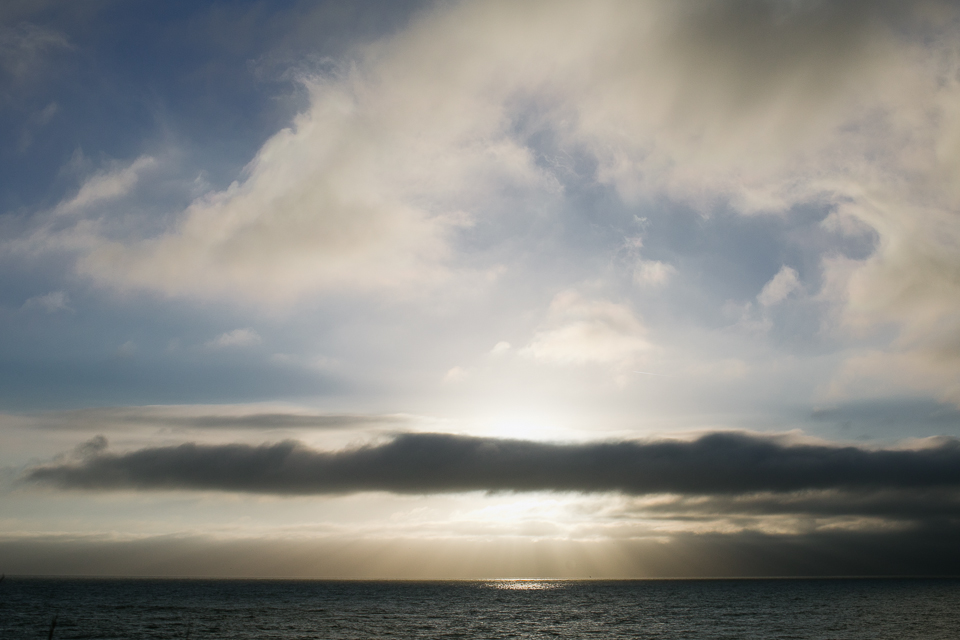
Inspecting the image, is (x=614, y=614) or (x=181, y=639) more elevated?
(x=181, y=639)

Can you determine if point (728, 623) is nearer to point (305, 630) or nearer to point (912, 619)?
point (912, 619)

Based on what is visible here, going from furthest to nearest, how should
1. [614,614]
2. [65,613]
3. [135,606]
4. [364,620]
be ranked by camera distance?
[135,606]
[614,614]
[65,613]
[364,620]

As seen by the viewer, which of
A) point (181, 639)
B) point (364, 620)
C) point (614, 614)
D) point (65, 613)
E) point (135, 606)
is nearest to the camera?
point (181, 639)

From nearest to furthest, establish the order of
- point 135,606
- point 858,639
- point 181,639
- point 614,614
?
point 181,639
point 858,639
point 614,614
point 135,606

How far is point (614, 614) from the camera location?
15112cm

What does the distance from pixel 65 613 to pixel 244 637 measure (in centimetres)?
7102

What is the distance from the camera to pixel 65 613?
134625 millimetres

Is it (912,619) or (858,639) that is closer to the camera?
(858,639)

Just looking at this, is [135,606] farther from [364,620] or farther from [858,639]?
[858,639]

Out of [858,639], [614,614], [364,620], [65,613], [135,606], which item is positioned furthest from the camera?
[135,606]

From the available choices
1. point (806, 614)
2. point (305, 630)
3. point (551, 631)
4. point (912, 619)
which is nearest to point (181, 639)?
point (305, 630)

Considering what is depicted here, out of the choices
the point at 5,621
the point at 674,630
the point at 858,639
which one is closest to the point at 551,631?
the point at 674,630

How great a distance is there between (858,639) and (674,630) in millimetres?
30343

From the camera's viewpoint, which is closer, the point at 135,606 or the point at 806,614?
the point at 806,614
